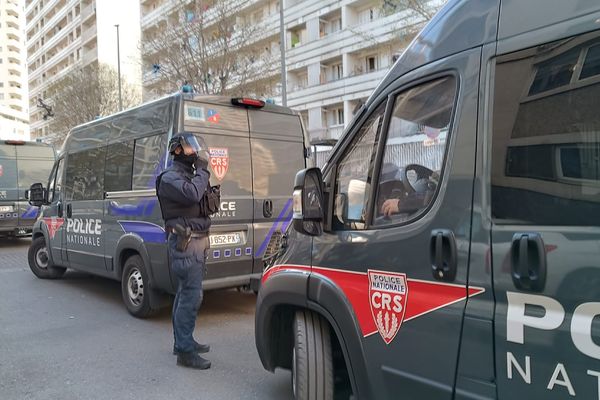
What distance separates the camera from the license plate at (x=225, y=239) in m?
5.22

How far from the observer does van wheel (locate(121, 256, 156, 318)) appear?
5.45 m

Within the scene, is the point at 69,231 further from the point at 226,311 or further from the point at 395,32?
the point at 395,32

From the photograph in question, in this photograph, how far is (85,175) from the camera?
22.1 feet

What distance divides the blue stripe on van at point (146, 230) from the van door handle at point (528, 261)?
392 centimetres

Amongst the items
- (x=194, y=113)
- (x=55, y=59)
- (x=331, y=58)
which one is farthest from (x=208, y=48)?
(x=55, y=59)

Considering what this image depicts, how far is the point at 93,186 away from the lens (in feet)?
21.5

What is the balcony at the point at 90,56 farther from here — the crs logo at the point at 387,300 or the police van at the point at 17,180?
the crs logo at the point at 387,300

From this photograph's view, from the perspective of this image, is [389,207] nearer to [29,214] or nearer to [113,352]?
[113,352]

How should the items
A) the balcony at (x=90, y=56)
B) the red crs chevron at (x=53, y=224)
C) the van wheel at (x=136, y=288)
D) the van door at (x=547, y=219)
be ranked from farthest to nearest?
the balcony at (x=90, y=56)
the red crs chevron at (x=53, y=224)
the van wheel at (x=136, y=288)
the van door at (x=547, y=219)

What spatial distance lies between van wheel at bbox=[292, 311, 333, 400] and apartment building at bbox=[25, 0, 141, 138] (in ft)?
148

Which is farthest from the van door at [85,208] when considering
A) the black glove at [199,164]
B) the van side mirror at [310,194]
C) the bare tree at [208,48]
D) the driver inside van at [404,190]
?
the bare tree at [208,48]

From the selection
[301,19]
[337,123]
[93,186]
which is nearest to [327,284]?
[93,186]

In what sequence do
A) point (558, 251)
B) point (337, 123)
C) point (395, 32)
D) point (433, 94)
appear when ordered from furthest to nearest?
point (337, 123), point (395, 32), point (433, 94), point (558, 251)

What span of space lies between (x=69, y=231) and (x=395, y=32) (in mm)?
13171
